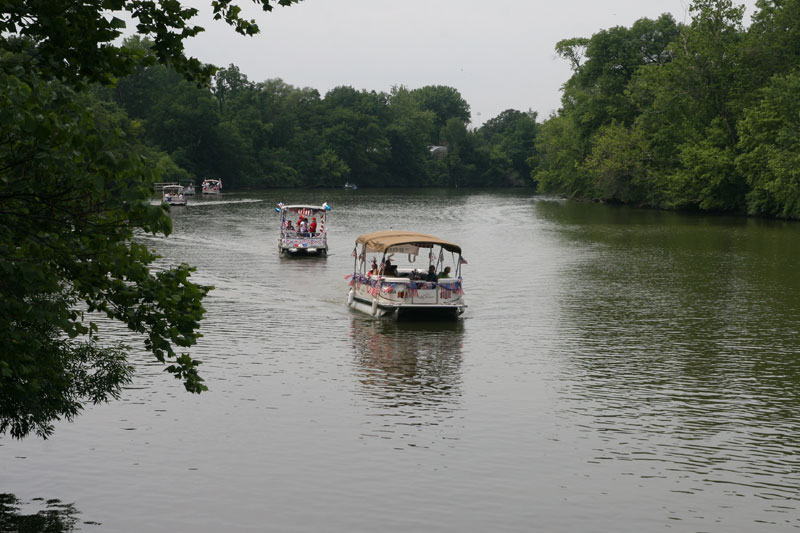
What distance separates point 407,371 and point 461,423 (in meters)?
5.32

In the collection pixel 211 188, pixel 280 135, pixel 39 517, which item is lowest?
pixel 39 517

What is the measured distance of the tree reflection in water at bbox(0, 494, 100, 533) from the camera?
1504 centimetres

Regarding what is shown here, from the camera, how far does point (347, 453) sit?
19547 mm

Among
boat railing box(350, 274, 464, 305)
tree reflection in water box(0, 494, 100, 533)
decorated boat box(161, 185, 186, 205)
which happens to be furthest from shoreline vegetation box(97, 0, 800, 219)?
tree reflection in water box(0, 494, 100, 533)

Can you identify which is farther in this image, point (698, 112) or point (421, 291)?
point (698, 112)

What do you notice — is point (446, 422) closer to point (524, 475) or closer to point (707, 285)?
point (524, 475)

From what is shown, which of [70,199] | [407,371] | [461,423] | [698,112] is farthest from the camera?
[698,112]

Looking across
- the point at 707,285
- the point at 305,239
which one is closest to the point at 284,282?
the point at 305,239

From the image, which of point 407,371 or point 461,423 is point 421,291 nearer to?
point 407,371

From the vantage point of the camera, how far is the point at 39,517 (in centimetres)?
1562

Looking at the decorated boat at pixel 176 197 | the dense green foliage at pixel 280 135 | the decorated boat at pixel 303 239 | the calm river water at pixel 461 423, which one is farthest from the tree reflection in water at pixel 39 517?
the dense green foliage at pixel 280 135

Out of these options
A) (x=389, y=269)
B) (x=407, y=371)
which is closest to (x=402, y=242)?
(x=389, y=269)

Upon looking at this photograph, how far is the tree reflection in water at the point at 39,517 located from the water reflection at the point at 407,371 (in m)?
6.92

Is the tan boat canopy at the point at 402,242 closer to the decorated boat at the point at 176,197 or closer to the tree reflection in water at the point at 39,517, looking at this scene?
the tree reflection in water at the point at 39,517
